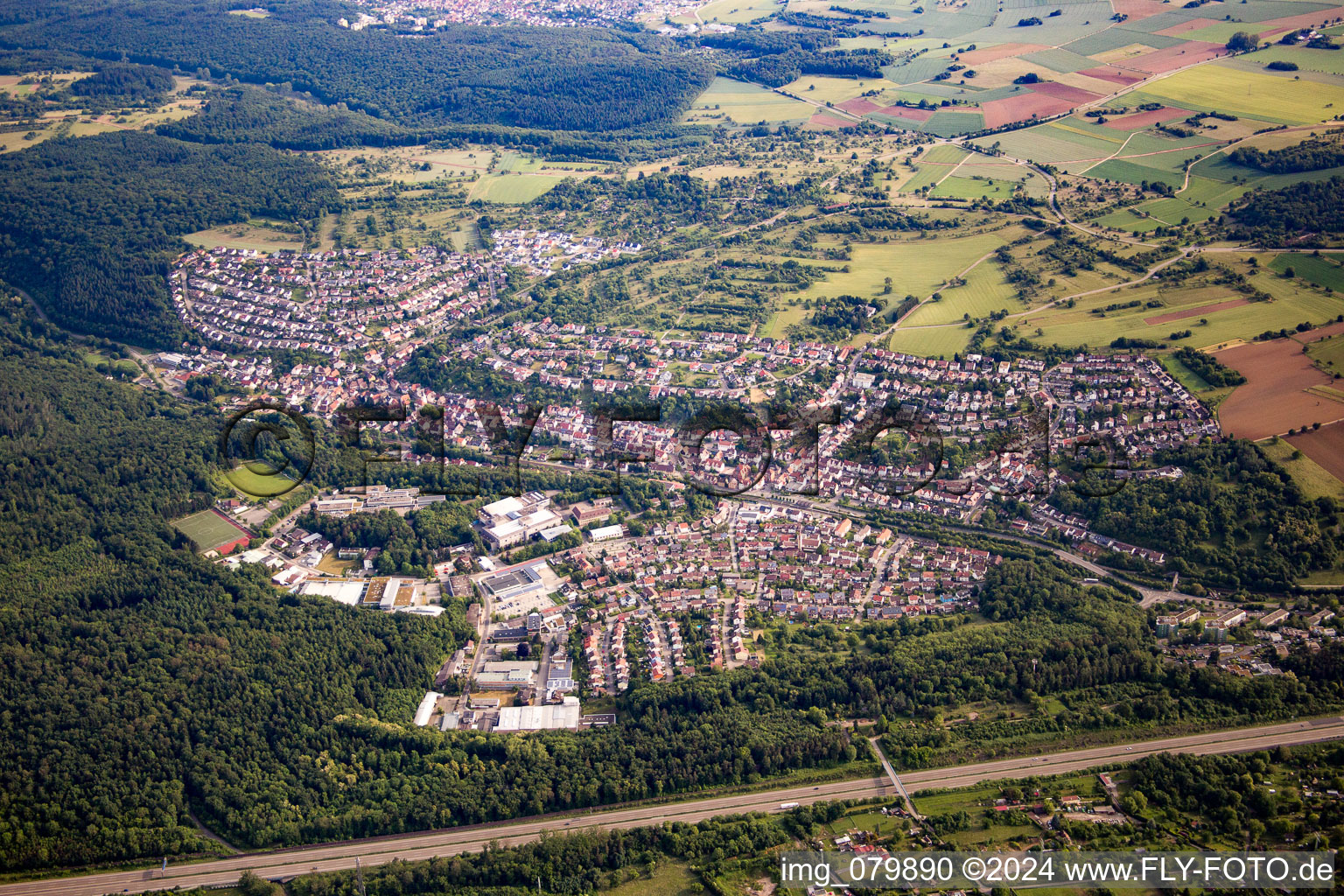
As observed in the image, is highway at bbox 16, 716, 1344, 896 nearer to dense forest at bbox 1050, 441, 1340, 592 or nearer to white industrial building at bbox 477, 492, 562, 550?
dense forest at bbox 1050, 441, 1340, 592

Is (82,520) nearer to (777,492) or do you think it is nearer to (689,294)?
(777,492)

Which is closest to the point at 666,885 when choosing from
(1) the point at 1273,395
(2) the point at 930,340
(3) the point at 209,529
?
(3) the point at 209,529

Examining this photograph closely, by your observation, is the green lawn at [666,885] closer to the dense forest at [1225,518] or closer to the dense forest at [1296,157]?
the dense forest at [1225,518]

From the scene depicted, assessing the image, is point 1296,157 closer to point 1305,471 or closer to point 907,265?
point 907,265

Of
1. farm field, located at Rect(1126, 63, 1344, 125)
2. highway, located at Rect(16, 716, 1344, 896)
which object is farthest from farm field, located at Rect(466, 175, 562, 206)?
highway, located at Rect(16, 716, 1344, 896)

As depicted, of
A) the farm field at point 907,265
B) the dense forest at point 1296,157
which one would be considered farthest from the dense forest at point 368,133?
the dense forest at point 1296,157

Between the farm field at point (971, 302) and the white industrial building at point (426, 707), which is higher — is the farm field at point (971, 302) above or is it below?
above
